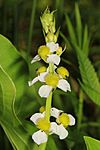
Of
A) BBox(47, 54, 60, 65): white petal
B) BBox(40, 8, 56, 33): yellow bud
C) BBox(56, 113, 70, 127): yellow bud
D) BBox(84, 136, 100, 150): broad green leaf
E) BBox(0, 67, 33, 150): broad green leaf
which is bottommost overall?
BBox(84, 136, 100, 150): broad green leaf

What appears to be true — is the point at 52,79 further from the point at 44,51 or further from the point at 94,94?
the point at 94,94

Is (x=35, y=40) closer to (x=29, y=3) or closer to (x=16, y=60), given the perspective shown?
(x=29, y=3)

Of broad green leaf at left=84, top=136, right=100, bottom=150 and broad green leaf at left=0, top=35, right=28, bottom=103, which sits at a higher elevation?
broad green leaf at left=0, top=35, right=28, bottom=103

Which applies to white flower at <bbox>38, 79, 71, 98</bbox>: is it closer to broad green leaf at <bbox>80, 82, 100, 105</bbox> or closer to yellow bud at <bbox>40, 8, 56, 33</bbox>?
yellow bud at <bbox>40, 8, 56, 33</bbox>

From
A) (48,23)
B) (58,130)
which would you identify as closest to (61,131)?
(58,130)

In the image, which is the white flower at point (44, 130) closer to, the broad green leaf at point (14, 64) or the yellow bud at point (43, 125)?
the yellow bud at point (43, 125)

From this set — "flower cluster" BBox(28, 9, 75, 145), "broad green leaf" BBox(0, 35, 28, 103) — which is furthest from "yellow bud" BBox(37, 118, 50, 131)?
"broad green leaf" BBox(0, 35, 28, 103)

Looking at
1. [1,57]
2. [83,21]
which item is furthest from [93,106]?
[1,57]

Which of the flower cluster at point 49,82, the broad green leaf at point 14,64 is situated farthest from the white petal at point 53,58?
the broad green leaf at point 14,64
